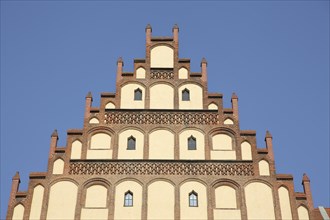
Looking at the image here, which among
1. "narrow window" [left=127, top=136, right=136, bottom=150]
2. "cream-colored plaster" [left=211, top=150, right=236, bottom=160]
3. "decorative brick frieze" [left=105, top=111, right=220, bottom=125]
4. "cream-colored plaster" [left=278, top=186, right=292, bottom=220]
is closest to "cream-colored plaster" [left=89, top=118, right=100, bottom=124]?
"decorative brick frieze" [left=105, top=111, right=220, bottom=125]

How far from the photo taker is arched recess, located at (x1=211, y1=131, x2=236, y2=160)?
23312 mm

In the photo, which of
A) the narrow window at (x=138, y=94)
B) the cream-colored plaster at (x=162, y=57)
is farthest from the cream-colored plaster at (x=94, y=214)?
the cream-colored plaster at (x=162, y=57)

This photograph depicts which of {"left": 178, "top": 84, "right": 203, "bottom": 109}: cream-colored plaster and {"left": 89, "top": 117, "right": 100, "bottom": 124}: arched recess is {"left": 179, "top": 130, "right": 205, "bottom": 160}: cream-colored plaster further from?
{"left": 89, "top": 117, "right": 100, "bottom": 124}: arched recess

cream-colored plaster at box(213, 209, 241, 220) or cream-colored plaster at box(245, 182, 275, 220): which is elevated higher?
cream-colored plaster at box(245, 182, 275, 220)

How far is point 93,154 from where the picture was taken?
23.3 m

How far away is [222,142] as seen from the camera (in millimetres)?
23688

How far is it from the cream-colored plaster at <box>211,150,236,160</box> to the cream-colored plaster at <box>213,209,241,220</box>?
6.68 ft

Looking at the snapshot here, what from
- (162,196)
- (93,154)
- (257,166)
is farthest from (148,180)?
(257,166)

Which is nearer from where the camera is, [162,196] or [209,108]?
[162,196]

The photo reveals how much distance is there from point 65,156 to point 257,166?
6616 millimetres

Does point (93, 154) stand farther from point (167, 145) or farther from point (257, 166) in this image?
point (257, 166)

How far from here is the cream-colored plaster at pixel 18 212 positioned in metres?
21.7

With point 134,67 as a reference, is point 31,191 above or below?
below

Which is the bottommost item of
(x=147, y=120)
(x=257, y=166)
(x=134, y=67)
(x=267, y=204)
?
(x=267, y=204)
